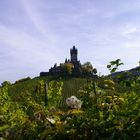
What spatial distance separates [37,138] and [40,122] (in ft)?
0.90

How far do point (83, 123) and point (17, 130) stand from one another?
78 centimetres

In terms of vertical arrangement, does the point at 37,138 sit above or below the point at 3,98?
below

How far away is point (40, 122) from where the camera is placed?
4.65 meters

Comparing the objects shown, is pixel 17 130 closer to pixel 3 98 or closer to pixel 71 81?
pixel 3 98

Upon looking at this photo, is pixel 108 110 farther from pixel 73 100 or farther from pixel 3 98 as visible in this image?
pixel 3 98

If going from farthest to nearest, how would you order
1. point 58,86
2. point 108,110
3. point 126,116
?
1. point 58,86
2. point 108,110
3. point 126,116

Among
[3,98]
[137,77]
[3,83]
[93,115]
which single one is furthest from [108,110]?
[3,83]

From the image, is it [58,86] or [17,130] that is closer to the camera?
[17,130]

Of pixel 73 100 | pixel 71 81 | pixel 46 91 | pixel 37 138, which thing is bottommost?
pixel 37 138

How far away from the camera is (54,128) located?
14.5 ft

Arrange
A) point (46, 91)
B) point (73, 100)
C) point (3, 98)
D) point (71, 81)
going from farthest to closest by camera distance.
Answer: point (71, 81) → point (46, 91) → point (3, 98) → point (73, 100)

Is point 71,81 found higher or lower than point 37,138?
higher

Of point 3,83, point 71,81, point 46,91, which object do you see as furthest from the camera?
point 71,81

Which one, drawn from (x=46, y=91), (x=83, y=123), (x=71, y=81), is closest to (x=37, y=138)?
(x=83, y=123)
